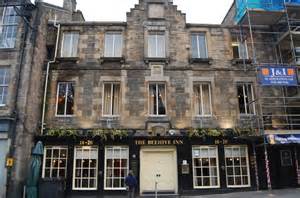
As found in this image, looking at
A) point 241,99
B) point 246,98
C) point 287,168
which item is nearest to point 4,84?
point 241,99

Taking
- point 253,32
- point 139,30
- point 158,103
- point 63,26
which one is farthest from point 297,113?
point 63,26

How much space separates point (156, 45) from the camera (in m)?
15.8

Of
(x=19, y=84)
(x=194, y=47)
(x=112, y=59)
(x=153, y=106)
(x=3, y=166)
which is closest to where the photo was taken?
(x=3, y=166)

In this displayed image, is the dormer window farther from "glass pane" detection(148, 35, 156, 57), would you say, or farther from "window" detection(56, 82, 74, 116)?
"window" detection(56, 82, 74, 116)

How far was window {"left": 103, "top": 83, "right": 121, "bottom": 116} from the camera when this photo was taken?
14.8 metres

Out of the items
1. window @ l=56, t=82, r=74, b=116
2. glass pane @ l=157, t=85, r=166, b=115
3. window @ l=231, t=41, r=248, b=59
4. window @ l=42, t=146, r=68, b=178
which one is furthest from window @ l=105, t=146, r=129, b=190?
window @ l=231, t=41, r=248, b=59

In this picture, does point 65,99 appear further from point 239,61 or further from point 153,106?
point 239,61

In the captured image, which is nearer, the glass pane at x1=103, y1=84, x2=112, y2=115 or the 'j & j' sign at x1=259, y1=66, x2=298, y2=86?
the 'j & j' sign at x1=259, y1=66, x2=298, y2=86

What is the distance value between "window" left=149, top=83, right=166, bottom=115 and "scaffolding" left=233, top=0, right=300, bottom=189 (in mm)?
5033

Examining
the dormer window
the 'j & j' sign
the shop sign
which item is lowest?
the shop sign

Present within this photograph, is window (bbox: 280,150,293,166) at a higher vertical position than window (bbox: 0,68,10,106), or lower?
lower

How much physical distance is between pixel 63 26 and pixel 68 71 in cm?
296

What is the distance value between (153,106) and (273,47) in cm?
815

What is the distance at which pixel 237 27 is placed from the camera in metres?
16.3
